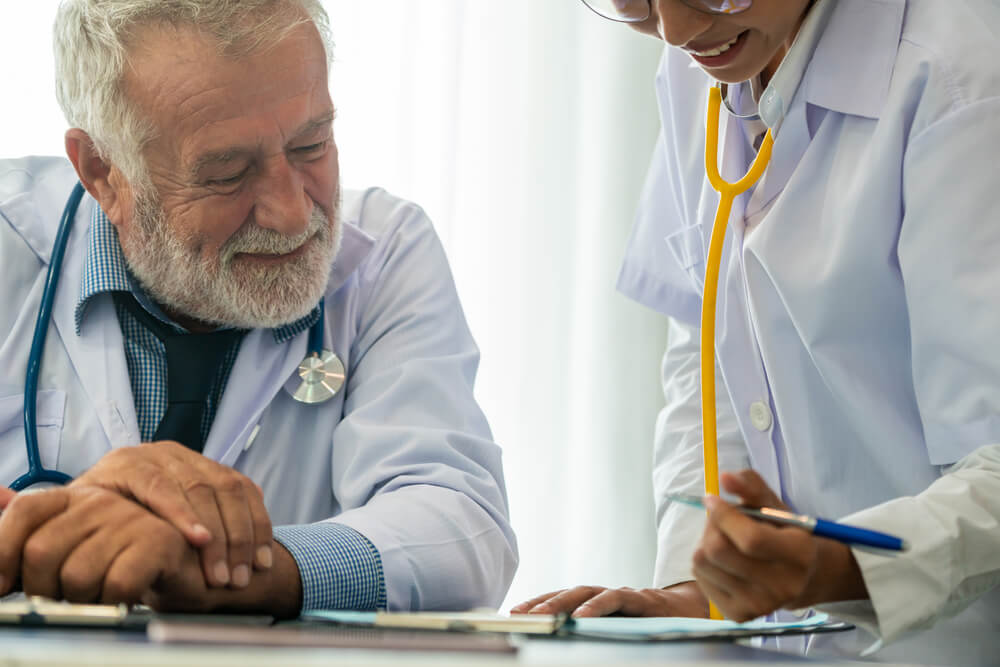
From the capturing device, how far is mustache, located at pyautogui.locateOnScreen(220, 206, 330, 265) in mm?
1314

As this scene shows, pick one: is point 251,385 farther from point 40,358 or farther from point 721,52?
point 721,52

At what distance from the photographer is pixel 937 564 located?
866 millimetres

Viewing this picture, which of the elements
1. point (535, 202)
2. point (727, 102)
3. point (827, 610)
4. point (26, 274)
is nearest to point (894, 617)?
point (827, 610)

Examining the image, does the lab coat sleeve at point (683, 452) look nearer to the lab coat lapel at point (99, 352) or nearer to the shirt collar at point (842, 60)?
the shirt collar at point (842, 60)

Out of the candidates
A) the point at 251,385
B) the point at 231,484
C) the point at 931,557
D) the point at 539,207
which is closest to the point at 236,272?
the point at 251,385

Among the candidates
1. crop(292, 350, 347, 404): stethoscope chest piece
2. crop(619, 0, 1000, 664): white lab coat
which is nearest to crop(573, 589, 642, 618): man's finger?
crop(619, 0, 1000, 664): white lab coat

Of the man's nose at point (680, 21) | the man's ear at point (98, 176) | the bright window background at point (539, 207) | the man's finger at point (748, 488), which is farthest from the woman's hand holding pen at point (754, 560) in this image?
the bright window background at point (539, 207)

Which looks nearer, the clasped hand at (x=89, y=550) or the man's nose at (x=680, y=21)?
the clasped hand at (x=89, y=550)

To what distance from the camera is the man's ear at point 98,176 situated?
1384 mm

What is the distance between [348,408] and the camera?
1354mm

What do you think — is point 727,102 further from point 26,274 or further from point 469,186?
point 469,186

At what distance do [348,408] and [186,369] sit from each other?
8.6 inches

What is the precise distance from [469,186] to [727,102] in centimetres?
131

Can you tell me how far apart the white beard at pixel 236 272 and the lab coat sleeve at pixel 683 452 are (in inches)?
22.2
